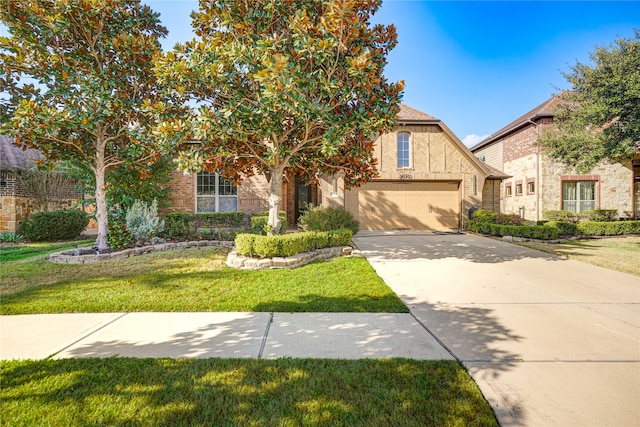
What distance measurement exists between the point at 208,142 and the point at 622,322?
333 inches

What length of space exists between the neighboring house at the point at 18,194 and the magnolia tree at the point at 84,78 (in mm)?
5242

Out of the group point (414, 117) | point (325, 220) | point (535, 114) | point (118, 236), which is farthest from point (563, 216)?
point (118, 236)

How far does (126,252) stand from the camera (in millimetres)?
7547

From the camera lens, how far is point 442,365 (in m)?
2.62

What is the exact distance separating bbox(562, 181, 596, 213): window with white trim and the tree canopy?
5.13 metres

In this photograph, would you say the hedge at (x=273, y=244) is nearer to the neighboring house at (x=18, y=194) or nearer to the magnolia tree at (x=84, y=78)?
the magnolia tree at (x=84, y=78)

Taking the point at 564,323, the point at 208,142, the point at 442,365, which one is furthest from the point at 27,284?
the point at 564,323

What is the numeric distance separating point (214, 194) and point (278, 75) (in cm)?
918

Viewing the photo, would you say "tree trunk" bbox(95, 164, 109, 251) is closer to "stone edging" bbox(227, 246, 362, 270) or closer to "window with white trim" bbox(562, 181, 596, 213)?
"stone edging" bbox(227, 246, 362, 270)

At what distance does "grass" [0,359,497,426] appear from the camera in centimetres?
198

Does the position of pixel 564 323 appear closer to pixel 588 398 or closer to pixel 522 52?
pixel 588 398

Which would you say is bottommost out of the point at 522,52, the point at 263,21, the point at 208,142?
the point at 208,142

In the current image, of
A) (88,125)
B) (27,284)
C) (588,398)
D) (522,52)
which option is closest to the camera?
(588,398)

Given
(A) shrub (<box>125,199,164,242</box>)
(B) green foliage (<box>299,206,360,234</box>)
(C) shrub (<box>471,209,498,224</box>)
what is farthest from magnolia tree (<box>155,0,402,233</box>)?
(C) shrub (<box>471,209,498,224</box>)
